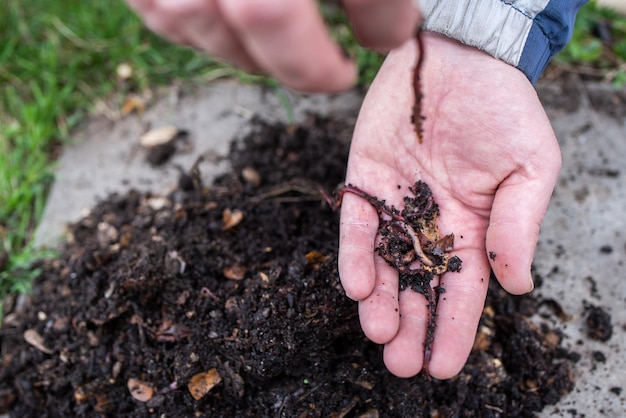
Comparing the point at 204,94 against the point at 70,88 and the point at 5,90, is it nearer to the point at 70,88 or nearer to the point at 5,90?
the point at 70,88

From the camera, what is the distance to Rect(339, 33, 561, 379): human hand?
206 cm

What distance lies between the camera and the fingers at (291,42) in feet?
4.53

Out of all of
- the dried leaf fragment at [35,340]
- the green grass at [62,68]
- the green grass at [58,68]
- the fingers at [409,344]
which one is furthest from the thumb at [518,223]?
the green grass at [58,68]

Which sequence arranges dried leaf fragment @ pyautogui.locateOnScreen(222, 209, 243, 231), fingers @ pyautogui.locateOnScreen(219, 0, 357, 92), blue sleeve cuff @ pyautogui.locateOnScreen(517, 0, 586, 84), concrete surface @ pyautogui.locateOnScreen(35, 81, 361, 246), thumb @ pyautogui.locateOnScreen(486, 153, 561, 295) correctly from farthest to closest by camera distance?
concrete surface @ pyautogui.locateOnScreen(35, 81, 361, 246)
dried leaf fragment @ pyautogui.locateOnScreen(222, 209, 243, 231)
blue sleeve cuff @ pyautogui.locateOnScreen(517, 0, 586, 84)
thumb @ pyautogui.locateOnScreen(486, 153, 561, 295)
fingers @ pyautogui.locateOnScreen(219, 0, 357, 92)

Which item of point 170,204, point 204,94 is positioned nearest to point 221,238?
point 170,204

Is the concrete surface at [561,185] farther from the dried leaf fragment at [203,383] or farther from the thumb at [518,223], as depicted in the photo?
the dried leaf fragment at [203,383]

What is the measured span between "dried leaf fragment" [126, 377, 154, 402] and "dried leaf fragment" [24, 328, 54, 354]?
1.58ft

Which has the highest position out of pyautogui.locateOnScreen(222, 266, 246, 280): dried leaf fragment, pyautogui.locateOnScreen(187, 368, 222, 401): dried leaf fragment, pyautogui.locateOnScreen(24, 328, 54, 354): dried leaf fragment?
pyautogui.locateOnScreen(222, 266, 246, 280): dried leaf fragment

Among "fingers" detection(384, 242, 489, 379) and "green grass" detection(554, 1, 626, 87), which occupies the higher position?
"green grass" detection(554, 1, 626, 87)

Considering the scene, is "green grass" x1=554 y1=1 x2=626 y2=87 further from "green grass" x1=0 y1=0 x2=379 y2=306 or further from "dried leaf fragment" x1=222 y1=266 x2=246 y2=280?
"dried leaf fragment" x1=222 y1=266 x2=246 y2=280

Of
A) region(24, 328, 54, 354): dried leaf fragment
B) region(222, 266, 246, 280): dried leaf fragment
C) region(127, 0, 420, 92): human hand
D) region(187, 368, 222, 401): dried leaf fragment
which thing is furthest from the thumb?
region(24, 328, 54, 354): dried leaf fragment

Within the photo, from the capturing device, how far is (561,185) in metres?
2.99

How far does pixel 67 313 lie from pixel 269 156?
126cm

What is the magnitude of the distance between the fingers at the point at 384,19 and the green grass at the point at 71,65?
1.96 meters
